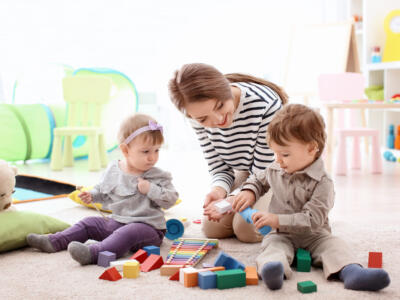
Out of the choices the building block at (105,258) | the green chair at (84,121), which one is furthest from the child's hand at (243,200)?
the green chair at (84,121)

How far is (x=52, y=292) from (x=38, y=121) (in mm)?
2564

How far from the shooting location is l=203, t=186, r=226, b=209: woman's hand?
1.51m

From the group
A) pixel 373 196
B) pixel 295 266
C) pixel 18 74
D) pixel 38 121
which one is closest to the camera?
pixel 295 266

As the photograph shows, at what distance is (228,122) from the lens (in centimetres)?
147

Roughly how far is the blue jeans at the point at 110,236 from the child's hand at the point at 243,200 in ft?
0.88

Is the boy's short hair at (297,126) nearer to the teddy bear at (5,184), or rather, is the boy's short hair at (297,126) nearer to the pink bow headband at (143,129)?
the pink bow headband at (143,129)

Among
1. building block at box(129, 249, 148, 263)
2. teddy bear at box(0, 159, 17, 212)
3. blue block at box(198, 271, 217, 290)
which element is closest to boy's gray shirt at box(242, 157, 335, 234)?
blue block at box(198, 271, 217, 290)

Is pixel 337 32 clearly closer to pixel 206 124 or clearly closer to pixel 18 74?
pixel 18 74

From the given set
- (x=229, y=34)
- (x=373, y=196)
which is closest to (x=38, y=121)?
(x=229, y=34)

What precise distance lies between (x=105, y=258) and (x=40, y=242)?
255 mm

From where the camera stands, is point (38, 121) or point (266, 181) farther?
point (38, 121)

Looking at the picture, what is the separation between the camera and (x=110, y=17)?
422 centimetres

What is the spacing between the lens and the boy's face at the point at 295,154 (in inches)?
50.8

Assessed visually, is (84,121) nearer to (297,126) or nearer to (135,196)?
(135,196)
